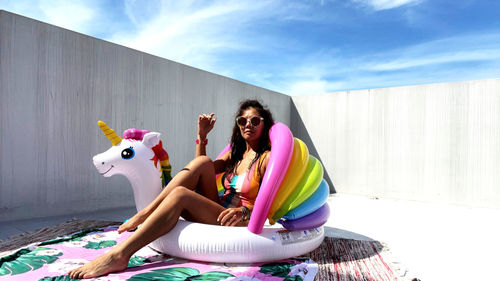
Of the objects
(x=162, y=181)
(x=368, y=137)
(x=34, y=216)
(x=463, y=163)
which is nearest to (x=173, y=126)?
(x=34, y=216)

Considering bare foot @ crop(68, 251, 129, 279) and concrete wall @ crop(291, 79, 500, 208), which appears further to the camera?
concrete wall @ crop(291, 79, 500, 208)

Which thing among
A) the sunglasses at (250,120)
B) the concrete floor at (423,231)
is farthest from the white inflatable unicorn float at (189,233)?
the concrete floor at (423,231)

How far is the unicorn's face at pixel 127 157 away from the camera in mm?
2670

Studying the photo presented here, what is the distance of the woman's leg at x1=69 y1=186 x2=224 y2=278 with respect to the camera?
2041 millimetres

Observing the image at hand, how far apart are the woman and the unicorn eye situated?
0.45 meters

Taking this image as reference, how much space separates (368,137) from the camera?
7.36 metres

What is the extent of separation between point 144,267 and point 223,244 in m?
0.56

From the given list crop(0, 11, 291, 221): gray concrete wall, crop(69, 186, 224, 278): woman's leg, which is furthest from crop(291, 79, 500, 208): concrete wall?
crop(69, 186, 224, 278): woman's leg

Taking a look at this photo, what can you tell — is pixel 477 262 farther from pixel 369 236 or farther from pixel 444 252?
pixel 369 236

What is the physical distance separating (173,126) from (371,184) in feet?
14.8

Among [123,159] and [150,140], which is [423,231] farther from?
[123,159]

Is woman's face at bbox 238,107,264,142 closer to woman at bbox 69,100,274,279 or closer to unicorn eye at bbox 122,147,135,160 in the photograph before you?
woman at bbox 69,100,274,279

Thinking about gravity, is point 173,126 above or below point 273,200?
above

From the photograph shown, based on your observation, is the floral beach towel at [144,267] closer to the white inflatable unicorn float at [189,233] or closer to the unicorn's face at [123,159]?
the white inflatable unicorn float at [189,233]
